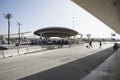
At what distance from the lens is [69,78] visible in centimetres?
1043

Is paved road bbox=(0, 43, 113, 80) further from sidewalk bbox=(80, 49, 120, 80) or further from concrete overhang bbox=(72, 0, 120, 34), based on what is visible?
concrete overhang bbox=(72, 0, 120, 34)

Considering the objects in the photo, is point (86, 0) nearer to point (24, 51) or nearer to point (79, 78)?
point (79, 78)

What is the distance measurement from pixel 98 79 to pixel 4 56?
17061mm

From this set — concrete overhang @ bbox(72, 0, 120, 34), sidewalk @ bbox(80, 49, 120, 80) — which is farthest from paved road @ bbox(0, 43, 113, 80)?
concrete overhang @ bbox(72, 0, 120, 34)

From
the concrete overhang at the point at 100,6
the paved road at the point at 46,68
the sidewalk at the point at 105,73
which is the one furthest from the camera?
the paved road at the point at 46,68

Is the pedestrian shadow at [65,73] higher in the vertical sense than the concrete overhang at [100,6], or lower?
lower

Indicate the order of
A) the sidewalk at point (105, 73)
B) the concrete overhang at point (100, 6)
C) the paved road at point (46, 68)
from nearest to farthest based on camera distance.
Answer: the concrete overhang at point (100, 6) < the sidewalk at point (105, 73) < the paved road at point (46, 68)

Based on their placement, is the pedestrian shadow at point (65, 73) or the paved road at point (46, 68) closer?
the pedestrian shadow at point (65, 73)

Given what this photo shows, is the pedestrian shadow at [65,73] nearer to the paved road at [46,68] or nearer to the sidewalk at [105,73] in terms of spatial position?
the paved road at [46,68]

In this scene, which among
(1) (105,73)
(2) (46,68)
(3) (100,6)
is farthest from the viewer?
(2) (46,68)

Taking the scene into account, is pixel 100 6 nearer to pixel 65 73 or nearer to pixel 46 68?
pixel 65 73

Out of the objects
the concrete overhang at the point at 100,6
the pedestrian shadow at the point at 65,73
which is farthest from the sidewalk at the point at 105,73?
the concrete overhang at the point at 100,6

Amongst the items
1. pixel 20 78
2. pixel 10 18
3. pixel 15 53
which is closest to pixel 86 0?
pixel 20 78

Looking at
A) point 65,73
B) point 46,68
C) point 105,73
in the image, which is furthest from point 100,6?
point 46,68
